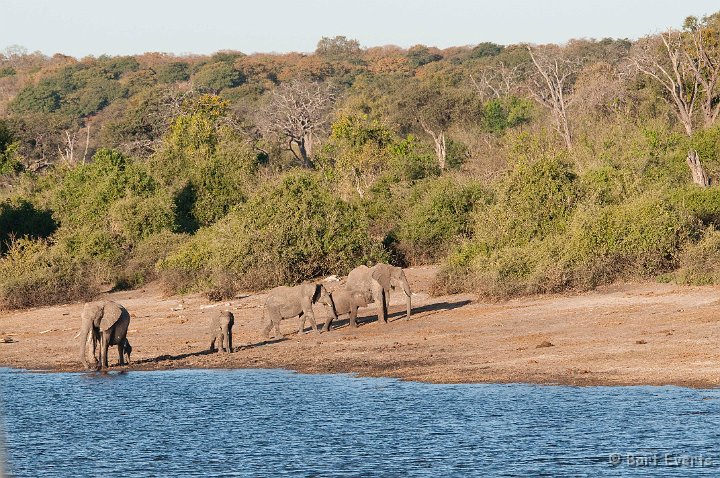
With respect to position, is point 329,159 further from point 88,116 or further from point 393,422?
point 88,116

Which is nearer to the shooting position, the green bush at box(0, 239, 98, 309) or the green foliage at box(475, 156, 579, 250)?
the green foliage at box(475, 156, 579, 250)

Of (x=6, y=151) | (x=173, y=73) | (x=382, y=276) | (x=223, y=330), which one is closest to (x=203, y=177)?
(x=6, y=151)

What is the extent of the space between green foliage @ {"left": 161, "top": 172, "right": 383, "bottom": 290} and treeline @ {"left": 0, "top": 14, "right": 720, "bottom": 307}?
53 millimetres

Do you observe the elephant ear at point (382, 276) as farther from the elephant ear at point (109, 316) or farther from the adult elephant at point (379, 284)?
the elephant ear at point (109, 316)

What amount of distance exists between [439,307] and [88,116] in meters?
81.9

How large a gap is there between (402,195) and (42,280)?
10.7 meters

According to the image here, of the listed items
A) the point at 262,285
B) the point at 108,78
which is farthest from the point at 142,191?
the point at 108,78

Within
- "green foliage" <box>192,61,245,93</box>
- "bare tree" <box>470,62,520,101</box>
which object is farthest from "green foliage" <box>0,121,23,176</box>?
"green foliage" <box>192,61,245,93</box>

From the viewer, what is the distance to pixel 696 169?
34094 mm

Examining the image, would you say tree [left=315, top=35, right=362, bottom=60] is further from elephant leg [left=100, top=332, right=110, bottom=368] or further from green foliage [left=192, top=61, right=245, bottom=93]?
elephant leg [left=100, top=332, right=110, bottom=368]

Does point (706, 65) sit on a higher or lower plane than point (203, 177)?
higher

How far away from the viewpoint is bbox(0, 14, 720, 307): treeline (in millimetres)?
25703

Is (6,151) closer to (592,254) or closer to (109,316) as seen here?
(109,316)

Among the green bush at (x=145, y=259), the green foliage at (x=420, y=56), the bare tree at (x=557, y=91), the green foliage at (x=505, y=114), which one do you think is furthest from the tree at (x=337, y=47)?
the green bush at (x=145, y=259)
